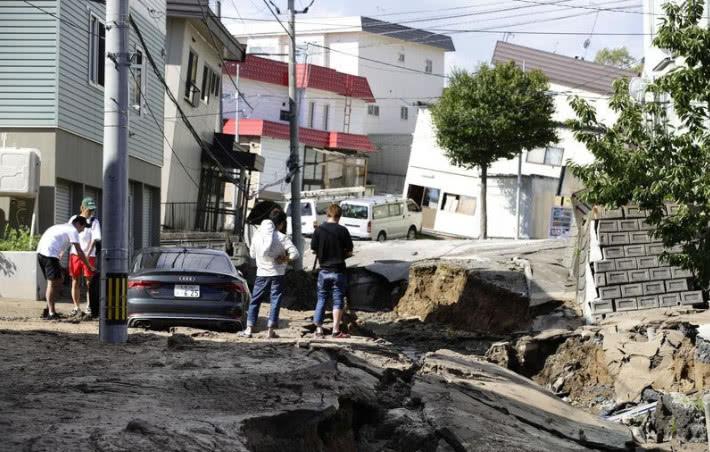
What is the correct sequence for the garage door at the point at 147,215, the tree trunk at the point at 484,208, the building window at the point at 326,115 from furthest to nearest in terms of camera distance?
the building window at the point at 326,115 → the tree trunk at the point at 484,208 → the garage door at the point at 147,215

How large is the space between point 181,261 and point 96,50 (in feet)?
28.3

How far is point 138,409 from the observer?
324 inches

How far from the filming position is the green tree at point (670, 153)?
14539 mm

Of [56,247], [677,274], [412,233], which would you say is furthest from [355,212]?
[56,247]

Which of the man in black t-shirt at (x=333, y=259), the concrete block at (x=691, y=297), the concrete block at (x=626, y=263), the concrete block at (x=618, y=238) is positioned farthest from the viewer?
the concrete block at (x=618, y=238)

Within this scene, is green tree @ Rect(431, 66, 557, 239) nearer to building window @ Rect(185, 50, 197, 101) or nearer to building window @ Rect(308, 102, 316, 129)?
building window @ Rect(308, 102, 316, 129)

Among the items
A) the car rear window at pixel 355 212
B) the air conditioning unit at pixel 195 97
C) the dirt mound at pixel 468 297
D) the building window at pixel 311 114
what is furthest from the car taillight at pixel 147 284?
the building window at pixel 311 114

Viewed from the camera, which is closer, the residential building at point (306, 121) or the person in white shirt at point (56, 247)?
the person in white shirt at point (56, 247)

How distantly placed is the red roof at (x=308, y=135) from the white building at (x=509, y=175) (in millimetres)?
5117

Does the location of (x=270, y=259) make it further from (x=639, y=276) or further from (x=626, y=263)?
(x=639, y=276)

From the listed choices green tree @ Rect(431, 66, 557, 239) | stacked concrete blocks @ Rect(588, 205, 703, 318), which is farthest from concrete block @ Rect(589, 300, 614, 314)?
green tree @ Rect(431, 66, 557, 239)

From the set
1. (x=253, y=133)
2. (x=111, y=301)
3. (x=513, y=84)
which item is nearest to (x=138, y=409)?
(x=111, y=301)

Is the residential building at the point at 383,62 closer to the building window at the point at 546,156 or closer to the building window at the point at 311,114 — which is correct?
the building window at the point at 311,114

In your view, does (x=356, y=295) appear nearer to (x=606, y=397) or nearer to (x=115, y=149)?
(x=606, y=397)
